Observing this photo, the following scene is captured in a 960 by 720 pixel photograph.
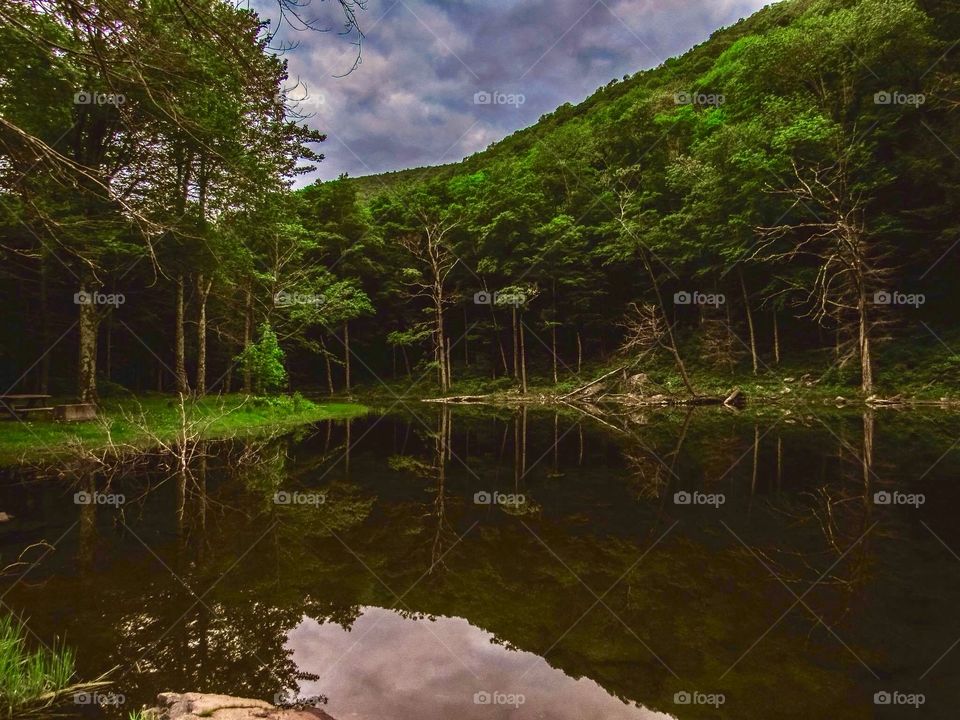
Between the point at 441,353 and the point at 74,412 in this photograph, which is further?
the point at 441,353

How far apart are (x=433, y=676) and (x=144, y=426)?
42.8 ft

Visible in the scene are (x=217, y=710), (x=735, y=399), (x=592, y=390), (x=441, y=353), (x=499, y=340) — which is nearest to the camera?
(x=217, y=710)

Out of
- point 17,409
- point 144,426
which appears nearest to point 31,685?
point 144,426

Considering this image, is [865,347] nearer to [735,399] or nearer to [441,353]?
[735,399]

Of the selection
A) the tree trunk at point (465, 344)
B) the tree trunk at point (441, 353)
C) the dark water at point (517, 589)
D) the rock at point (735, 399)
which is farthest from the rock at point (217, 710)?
the tree trunk at point (465, 344)

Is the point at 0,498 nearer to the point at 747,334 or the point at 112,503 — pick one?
the point at 112,503

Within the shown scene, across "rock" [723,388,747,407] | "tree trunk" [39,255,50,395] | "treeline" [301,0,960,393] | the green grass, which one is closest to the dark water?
the green grass

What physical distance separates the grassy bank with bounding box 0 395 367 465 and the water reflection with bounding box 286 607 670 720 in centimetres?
837

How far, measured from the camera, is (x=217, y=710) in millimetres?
3119

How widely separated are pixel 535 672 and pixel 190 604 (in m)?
3.28

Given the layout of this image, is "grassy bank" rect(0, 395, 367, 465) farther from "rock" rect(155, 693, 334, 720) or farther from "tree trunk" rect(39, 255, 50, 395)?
"tree trunk" rect(39, 255, 50, 395)

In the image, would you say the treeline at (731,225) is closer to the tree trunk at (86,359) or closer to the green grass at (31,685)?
the tree trunk at (86,359)

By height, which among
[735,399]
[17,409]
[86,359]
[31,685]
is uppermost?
[86,359]

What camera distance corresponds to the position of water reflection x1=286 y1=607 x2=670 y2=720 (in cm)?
342
